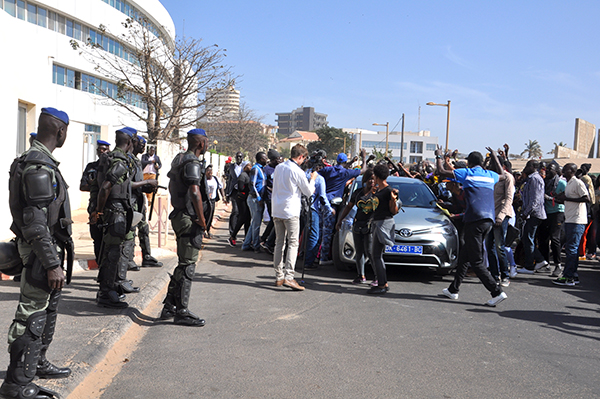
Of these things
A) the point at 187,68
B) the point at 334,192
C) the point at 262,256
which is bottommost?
the point at 262,256

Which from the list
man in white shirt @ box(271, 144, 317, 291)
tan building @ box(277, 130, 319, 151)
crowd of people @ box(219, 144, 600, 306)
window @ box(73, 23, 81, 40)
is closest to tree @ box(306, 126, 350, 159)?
tan building @ box(277, 130, 319, 151)

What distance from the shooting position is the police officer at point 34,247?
10.6 feet

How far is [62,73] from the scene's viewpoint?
34750 mm

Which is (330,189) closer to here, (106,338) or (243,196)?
(243,196)

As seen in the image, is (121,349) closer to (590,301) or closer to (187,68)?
(590,301)

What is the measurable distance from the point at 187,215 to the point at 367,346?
7.07ft

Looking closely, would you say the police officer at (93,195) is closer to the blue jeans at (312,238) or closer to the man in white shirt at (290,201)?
the man in white shirt at (290,201)

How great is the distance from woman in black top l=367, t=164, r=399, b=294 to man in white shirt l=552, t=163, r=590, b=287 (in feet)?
10.1

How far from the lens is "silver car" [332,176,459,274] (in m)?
7.69

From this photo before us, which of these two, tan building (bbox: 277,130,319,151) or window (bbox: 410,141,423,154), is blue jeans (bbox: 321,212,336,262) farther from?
tan building (bbox: 277,130,319,151)

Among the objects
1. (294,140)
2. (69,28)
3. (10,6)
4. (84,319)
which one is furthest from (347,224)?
(294,140)

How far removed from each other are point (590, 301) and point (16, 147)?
35.6 ft

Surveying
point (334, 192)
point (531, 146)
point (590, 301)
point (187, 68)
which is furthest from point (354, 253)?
point (531, 146)

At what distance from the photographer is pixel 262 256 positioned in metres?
10.3
